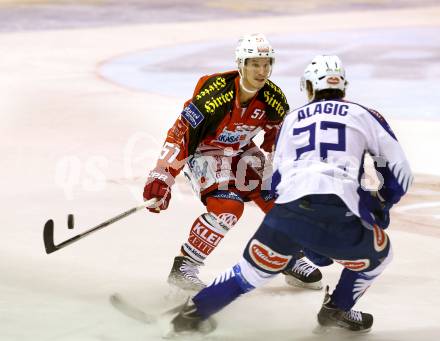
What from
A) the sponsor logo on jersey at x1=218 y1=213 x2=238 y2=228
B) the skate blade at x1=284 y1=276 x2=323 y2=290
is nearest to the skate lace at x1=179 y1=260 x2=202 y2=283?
the sponsor logo on jersey at x1=218 y1=213 x2=238 y2=228

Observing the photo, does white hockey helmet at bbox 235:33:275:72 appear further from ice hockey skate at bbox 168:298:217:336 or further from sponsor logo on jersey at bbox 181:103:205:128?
ice hockey skate at bbox 168:298:217:336

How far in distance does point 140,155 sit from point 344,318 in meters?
4.13

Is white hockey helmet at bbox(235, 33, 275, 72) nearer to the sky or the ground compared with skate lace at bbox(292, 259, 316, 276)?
nearer to the sky

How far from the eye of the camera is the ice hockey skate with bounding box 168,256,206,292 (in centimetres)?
519

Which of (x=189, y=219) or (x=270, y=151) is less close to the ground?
(x=270, y=151)

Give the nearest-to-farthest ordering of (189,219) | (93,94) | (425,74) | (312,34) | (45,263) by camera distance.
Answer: (45,263) < (189,219) < (93,94) < (425,74) < (312,34)

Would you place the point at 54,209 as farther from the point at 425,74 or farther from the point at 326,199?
the point at 425,74

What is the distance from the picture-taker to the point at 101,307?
5039 millimetres

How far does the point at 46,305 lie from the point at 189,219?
187cm

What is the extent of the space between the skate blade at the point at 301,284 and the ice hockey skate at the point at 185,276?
0.52 meters

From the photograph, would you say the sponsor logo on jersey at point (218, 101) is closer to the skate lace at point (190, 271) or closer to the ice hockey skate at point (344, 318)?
the skate lace at point (190, 271)

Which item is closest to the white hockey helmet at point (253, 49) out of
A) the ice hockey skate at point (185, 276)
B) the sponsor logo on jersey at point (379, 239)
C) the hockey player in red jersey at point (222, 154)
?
the hockey player in red jersey at point (222, 154)

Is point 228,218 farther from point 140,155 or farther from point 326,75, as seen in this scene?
point 140,155

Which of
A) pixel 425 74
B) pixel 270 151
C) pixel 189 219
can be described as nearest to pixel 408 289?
pixel 270 151
